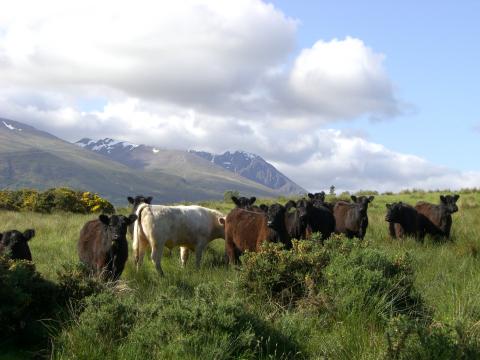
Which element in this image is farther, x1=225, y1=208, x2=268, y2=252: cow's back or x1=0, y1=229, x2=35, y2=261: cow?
x1=225, y1=208, x2=268, y2=252: cow's back

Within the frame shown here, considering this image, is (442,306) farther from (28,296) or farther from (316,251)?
(28,296)

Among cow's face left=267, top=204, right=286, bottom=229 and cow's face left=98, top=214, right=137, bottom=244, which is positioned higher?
cow's face left=267, top=204, right=286, bottom=229

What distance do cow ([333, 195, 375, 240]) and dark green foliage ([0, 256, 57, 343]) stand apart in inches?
406

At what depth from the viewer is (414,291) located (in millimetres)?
7332

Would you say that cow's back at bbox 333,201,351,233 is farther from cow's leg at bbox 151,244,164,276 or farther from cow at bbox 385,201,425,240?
cow's leg at bbox 151,244,164,276

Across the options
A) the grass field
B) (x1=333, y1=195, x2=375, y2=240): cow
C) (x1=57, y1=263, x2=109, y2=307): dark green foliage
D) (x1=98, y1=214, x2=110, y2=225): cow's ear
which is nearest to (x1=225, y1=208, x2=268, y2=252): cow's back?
the grass field

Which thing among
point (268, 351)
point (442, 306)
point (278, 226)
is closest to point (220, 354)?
point (268, 351)

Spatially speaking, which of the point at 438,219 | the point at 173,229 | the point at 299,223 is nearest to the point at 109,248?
the point at 173,229

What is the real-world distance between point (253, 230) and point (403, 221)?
5.67m

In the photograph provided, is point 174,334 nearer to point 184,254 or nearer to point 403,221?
point 184,254

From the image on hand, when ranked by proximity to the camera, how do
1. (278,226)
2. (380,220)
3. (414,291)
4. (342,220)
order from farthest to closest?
(380,220) < (342,220) < (278,226) < (414,291)

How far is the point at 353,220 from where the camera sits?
15945 millimetres

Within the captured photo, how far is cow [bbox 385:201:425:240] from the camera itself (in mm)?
15938

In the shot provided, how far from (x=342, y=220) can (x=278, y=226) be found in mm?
5257
